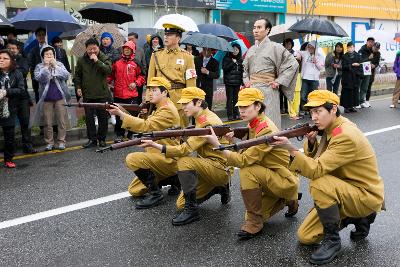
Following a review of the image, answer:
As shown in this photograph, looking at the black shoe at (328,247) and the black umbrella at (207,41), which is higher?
the black umbrella at (207,41)

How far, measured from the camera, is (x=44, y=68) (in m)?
7.61

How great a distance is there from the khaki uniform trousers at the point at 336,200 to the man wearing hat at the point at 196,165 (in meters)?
1.09

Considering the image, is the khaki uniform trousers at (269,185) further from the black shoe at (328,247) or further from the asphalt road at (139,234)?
the black shoe at (328,247)

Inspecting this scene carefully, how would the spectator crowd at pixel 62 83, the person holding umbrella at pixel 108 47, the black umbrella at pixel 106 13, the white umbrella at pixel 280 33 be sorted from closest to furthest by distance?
the spectator crowd at pixel 62 83 < the person holding umbrella at pixel 108 47 < the black umbrella at pixel 106 13 < the white umbrella at pixel 280 33

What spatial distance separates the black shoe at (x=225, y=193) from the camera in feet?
16.1

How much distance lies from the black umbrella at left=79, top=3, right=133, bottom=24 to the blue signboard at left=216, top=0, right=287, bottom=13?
9346mm

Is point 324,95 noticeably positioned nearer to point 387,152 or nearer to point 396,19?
point 387,152

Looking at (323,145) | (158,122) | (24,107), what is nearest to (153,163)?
(158,122)

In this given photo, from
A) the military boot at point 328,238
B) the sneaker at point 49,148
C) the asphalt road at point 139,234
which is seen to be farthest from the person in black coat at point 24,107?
the military boot at point 328,238

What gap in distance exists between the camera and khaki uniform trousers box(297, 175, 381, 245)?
12.0ft

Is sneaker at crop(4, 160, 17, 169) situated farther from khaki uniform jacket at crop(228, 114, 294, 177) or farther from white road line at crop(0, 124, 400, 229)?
khaki uniform jacket at crop(228, 114, 294, 177)

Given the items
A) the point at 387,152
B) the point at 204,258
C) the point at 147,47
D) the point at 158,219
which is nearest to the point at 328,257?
the point at 204,258

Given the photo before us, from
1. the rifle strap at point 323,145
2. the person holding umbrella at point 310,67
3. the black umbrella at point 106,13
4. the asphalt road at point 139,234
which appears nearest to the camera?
the asphalt road at point 139,234

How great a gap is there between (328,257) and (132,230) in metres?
1.68
